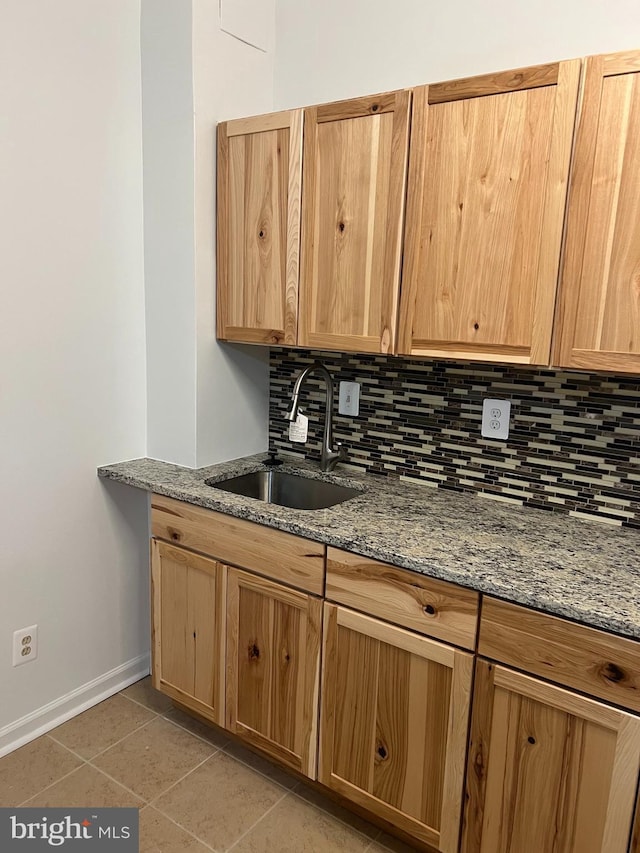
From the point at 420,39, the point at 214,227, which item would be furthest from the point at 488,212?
the point at 214,227

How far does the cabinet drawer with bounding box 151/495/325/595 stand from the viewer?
5.61ft

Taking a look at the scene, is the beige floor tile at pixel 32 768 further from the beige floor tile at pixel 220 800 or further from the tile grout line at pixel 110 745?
the beige floor tile at pixel 220 800

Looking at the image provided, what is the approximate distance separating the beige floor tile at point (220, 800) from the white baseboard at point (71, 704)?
1.81ft

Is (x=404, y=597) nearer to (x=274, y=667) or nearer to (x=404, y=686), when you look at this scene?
(x=404, y=686)

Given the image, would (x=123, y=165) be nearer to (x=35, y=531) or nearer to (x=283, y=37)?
(x=283, y=37)

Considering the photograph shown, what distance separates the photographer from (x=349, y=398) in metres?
2.23

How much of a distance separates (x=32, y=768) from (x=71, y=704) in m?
0.29

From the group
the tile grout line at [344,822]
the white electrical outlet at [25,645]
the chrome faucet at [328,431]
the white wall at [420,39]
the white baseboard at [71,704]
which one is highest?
the white wall at [420,39]

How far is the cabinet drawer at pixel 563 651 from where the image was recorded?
125cm

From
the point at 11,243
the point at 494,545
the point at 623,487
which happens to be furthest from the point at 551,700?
the point at 11,243

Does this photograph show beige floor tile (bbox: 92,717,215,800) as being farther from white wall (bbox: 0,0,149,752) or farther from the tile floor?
white wall (bbox: 0,0,149,752)

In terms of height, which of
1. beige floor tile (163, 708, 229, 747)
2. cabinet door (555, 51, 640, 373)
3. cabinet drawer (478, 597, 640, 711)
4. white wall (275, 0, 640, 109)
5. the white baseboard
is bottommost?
beige floor tile (163, 708, 229, 747)

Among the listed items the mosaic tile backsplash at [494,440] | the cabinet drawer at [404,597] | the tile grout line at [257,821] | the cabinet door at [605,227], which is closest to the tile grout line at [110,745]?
the tile grout line at [257,821]

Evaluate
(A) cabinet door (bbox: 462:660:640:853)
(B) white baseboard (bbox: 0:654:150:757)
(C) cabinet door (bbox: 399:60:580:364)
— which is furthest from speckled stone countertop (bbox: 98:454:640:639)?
(B) white baseboard (bbox: 0:654:150:757)
